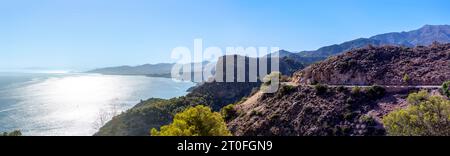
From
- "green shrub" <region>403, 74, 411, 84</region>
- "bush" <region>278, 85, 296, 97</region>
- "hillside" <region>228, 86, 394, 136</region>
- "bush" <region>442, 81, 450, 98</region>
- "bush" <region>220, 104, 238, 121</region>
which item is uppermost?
"green shrub" <region>403, 74, 411, 84</region>

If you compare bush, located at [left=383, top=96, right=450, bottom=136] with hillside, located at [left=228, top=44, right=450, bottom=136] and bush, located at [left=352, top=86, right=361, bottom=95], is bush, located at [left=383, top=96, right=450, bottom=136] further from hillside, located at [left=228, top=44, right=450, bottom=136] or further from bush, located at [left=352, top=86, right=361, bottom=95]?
bush, located at [left=352, top=86, right=361, bottom=95]

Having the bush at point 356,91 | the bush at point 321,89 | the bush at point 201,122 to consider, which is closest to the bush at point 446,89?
the bush at point 356,91

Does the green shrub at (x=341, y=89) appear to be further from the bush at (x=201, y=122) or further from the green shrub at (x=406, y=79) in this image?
the bush at (x=201, y=122)

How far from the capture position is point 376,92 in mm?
26266

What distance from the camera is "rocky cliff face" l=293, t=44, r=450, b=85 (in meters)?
29.2

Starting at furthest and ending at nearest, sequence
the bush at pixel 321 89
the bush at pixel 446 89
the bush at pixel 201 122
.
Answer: the bush at pixel 321 89, the bush at pixel 446 89, the bush at pixel 201 122

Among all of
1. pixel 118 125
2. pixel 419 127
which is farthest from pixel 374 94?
pixel 118 125

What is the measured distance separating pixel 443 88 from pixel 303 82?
43.5 ft

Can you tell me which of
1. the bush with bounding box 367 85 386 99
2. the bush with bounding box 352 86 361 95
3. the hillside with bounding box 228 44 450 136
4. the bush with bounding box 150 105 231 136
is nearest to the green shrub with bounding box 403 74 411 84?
the hillside with bounding box 228 44 450 136

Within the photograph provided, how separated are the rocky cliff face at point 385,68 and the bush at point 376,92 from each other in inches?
149

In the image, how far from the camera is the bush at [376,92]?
25987 mm

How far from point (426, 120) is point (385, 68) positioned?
816 inches

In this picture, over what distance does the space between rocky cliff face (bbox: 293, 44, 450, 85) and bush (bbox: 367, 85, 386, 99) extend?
3772 mm
